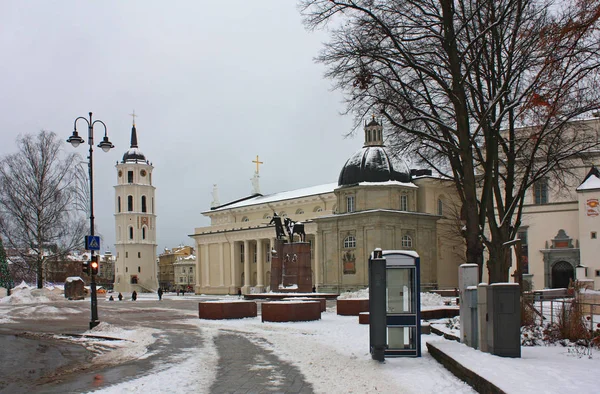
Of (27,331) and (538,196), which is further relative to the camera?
(538,196)

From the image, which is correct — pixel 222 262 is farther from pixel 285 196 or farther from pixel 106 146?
pixel 106 146

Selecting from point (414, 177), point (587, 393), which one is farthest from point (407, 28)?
point (414, 177)

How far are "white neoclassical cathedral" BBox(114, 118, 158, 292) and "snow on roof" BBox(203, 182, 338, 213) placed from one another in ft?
51.3

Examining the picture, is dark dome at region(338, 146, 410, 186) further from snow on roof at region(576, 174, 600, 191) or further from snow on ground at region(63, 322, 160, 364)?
snow on ground at region(63, 322, 160, 364)

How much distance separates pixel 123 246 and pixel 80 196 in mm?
63591

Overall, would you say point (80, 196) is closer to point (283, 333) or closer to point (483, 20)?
point (283, 333)

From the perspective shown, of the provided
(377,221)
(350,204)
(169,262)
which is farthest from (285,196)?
(169,262)

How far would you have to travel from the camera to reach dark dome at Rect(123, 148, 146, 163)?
11038 cm

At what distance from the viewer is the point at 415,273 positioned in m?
13.8

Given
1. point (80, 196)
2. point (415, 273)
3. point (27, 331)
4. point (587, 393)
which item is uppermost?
point (80, 196)

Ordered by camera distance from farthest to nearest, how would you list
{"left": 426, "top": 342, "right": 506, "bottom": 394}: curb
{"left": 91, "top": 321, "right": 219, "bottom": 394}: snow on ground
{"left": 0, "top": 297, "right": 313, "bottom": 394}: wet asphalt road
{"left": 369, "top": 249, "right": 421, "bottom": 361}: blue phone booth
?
1. {"left": 369, "top": 249, "right": 421, "bottom": 361}: blue phone booth
2. {"left": 0, "top": 297, "right": 313, "bottom": 394}: wet asphalt road
3. {"left": 91, "top": 321, "right": 219, "bottom": 394}: snow on ground
4. {"left": 426, "top": 342, "right": 506, "bottom": 394}: curb

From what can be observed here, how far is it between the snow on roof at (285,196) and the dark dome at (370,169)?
393 inches

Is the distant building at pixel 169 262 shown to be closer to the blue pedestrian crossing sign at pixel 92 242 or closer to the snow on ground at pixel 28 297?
the snow on ground at pixel 28 297

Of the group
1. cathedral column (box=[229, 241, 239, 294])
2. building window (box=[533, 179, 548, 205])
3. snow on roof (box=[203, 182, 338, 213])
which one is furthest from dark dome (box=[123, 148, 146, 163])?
building window (box=[533, 179, 548, 205])
